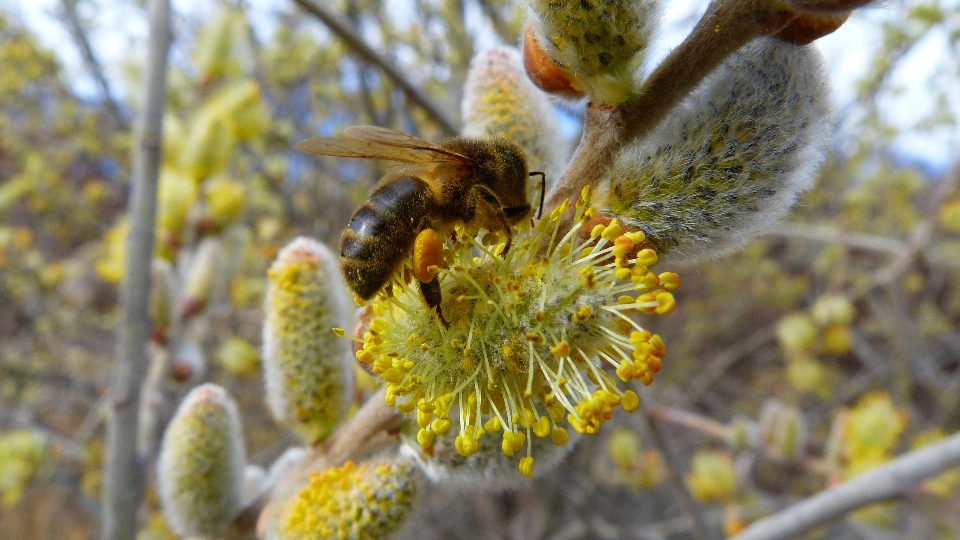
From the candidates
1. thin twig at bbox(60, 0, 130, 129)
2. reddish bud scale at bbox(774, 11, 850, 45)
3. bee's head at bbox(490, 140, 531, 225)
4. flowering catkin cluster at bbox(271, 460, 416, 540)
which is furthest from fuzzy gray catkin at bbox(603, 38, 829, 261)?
thin twig at bbox(60, 0, 130, 129)

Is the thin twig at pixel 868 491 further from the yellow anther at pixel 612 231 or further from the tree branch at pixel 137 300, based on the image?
the tree branch at pixel 137 300

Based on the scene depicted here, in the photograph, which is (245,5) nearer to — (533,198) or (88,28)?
(88,28)

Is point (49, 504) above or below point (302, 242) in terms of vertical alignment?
above

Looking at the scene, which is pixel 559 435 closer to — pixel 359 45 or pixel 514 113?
pixel 514 113

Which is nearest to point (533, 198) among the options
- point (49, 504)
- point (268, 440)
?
point (268, 440)

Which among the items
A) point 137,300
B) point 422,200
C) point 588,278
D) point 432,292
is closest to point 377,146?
point 422,200

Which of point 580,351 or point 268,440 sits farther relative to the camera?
point 268,440
